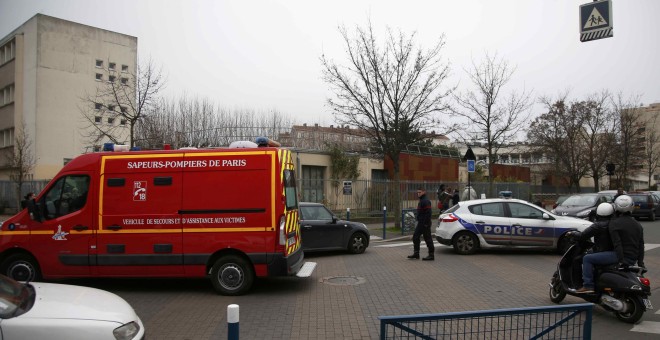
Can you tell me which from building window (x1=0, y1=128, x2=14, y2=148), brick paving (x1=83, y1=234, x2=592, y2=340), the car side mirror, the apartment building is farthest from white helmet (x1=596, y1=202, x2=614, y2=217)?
building window (x1=0, y1=128, x2=14, y2=148)

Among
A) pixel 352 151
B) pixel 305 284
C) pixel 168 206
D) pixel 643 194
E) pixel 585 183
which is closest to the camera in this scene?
pixel 168 206

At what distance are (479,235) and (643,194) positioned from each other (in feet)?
60.3

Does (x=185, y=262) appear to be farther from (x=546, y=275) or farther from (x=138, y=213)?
(x=546, y=275)

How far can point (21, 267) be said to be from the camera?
325 inches

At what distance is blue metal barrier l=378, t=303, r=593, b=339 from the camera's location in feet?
11.1

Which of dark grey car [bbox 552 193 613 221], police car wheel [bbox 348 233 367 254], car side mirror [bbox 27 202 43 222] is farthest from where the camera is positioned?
dark grey car [bbox 552 193 613 221]

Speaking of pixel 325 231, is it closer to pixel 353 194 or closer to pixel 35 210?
pixel 35 210

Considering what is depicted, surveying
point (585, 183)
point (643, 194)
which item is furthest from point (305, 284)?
point (585, 183)

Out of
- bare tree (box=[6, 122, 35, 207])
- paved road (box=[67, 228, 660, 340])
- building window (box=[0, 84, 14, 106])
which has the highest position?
building window (box=[0, 84, 14, 106])

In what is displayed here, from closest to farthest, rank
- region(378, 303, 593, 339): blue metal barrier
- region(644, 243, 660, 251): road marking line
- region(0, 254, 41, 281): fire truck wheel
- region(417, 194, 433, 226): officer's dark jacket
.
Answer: region(378, 303, 593, 339): blue metal barrier
region(0, 254, 41, 281): fire truck wheel
region(417, 194, 433, 226): officer's dark jacket
region(644, 243, 660, 251): road marking line

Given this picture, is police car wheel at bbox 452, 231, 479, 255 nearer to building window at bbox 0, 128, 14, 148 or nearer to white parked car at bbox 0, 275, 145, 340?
white parked car at bbox 0, 275, 145, 340

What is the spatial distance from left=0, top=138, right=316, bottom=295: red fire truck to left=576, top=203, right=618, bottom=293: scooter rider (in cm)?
450

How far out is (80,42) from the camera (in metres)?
40.0

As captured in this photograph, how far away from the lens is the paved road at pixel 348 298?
6207 millimetres
